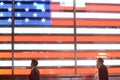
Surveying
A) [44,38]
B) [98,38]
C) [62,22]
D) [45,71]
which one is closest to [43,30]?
[44,38]

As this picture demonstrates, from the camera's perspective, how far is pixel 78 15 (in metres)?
13.8

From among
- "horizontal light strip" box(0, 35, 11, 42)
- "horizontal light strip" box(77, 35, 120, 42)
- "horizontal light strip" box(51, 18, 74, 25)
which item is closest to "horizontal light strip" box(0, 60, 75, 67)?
"horizontal light strip" box(0, 35, 11, 42)

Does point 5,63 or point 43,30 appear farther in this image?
point 43,30

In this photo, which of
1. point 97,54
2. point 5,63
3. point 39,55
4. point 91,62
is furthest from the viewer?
point 97,54

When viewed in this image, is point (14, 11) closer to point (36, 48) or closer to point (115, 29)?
point (36, 48)

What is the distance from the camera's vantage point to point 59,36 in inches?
536

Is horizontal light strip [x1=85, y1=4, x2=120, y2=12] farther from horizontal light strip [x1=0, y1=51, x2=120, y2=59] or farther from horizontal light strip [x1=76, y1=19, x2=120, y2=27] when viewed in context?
horizontal light strip [x1=0, y1=51, x2=120, y2=59]

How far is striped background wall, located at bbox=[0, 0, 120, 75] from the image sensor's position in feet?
44.1

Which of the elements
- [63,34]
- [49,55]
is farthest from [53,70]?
[63,34]

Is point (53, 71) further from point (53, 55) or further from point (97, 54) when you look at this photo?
point (97, 54)

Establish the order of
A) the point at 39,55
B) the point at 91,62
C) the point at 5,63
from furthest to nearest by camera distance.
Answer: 1. the point at 91,62
2. the point at 39,55
3. the point at 5,63

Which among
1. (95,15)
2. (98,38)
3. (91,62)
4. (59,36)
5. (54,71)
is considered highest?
(95,15)

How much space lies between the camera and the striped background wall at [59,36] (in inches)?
529

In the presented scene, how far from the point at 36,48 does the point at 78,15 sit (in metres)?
2.08
